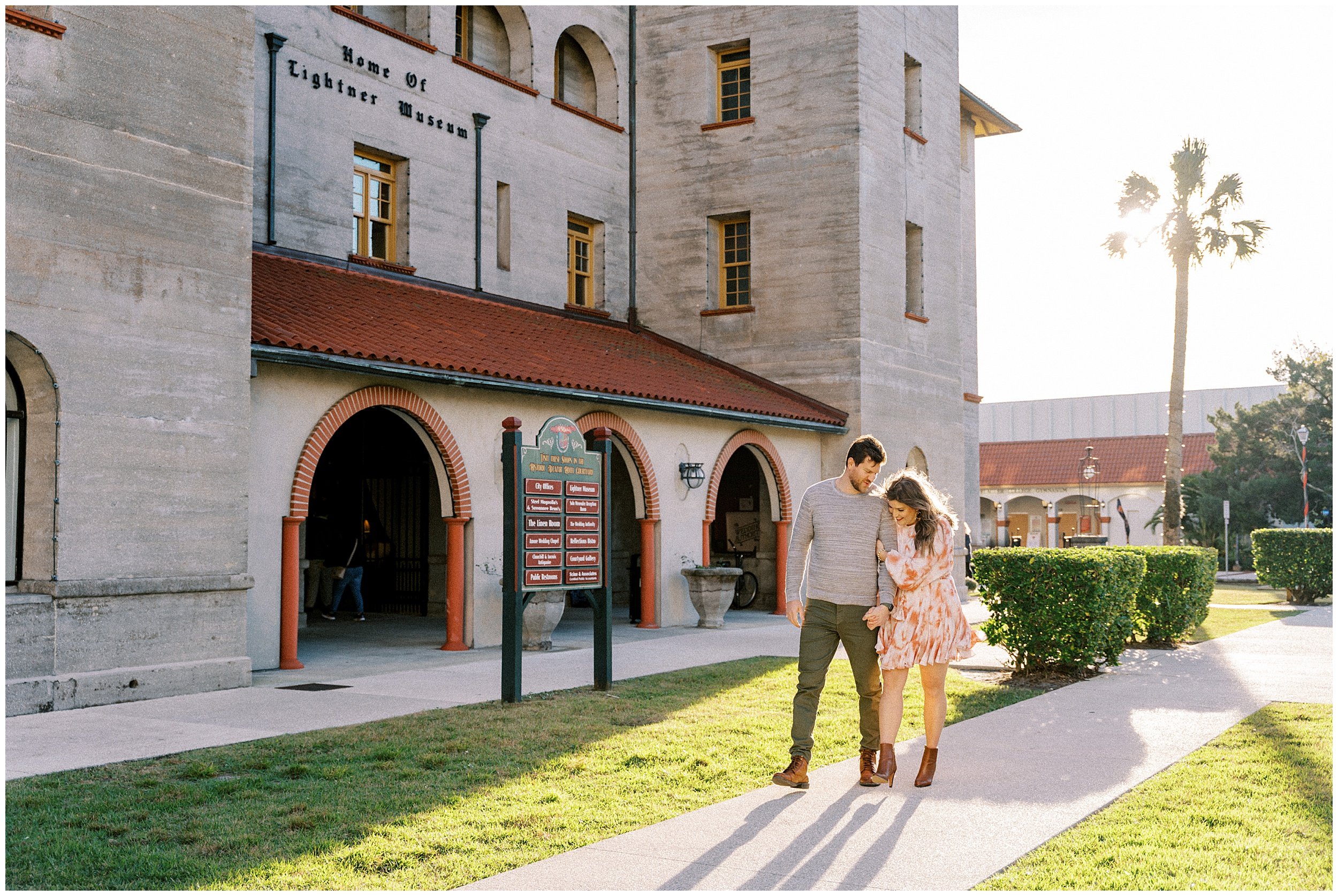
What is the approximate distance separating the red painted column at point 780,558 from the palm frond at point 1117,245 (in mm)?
13876

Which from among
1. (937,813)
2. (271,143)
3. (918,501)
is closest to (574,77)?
(271,143)

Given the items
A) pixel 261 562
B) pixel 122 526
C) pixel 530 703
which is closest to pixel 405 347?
pixel 261 562

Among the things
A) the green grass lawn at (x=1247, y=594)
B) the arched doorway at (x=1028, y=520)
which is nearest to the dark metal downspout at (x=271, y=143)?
the green grass lawn at (x=1247, y=594)

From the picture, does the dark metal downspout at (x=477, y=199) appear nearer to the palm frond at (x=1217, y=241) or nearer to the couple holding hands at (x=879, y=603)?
the couple holding hands at (x=879, y=603)

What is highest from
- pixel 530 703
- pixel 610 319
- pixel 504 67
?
pixel 504 67

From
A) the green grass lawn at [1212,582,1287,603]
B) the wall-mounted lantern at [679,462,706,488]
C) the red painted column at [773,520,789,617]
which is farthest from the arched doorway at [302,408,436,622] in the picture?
the green grass lawn at [1212,582,1287,603]

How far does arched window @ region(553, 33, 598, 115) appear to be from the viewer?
22469 mm

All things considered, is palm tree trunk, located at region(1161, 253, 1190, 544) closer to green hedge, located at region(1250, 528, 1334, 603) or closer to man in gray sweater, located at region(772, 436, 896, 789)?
green hedge, located at region(1250, 528, 1334, 603)

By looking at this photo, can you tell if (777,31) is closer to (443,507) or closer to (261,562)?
(443,507)

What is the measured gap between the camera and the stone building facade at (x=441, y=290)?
10117mm

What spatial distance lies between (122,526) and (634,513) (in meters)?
12.0

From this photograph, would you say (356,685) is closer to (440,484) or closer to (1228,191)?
(440,484)

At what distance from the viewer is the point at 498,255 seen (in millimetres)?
20125

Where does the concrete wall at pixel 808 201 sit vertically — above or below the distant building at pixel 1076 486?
above
